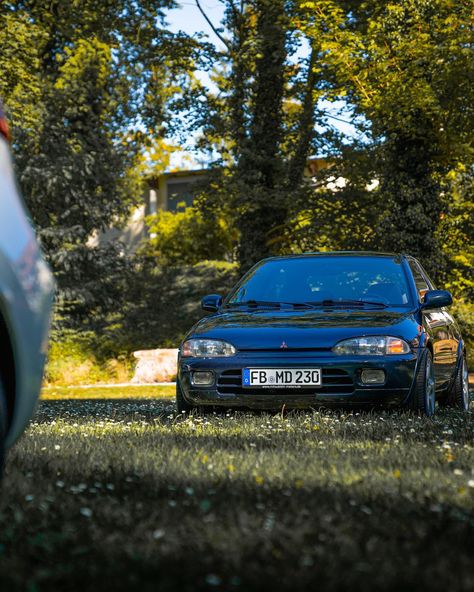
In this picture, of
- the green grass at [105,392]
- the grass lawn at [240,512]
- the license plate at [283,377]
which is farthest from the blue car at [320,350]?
the green grass at [105,392]

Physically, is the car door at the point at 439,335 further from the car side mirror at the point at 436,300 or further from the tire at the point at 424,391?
the tire at the point at 424,391

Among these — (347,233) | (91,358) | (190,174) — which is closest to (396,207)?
(347,233)

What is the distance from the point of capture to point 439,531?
359 cm

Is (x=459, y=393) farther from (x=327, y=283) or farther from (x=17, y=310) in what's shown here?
(x=17, y=310)

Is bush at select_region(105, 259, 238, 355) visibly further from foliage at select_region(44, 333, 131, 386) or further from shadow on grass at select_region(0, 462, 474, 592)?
shadow on grass at select_region(0, 462, 474, 592)

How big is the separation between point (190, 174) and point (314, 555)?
3847 centimetres

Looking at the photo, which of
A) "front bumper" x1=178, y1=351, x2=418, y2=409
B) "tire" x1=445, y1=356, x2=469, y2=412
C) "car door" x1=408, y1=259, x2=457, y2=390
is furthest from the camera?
"tire" x1=445, y1=356, x2=469, y2=412

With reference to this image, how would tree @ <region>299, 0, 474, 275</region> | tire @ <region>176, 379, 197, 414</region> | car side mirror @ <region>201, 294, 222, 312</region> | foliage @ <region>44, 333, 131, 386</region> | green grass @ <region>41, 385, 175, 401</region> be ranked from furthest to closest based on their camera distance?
foliage @ <region>44, 333, 131, 386</region> → tree @ <region>299, 0, 474, 275</region> → green grass @ <region>41, 385, 175, 401</region> → car side mirror @ <region>201, 294, 222, 312</region> → tire @ <region>176, 379, 197, 414</region>

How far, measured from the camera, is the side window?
9.50m

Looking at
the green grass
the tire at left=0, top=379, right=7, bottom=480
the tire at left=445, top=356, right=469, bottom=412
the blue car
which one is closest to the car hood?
the blue car

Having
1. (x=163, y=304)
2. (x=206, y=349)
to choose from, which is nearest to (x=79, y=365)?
(x=163, y=304)

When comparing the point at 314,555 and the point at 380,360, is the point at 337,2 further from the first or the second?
the point at 314,555

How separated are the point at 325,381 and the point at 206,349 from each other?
1.04 m

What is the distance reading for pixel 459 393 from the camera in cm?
1015
